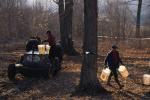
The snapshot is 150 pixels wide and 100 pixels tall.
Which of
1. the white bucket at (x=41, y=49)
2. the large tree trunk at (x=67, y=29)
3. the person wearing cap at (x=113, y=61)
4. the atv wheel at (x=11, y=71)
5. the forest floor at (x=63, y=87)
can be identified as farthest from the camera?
the large tree trunk at (x=67, y=29)

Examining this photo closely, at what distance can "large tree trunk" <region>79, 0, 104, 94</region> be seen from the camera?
16281 mm

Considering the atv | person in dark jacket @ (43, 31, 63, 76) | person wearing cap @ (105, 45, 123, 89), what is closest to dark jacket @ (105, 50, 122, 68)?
person wearing cap @ (105, 45, 123, 89)

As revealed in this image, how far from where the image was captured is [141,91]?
55.5 feet

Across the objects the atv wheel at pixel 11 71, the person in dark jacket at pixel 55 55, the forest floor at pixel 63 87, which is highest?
the person in dark jacket at pixel 55 55

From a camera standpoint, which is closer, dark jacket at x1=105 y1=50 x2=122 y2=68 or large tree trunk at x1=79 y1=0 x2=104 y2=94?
large tree trunk at x1=79 y1=0 x2=104 y2=94

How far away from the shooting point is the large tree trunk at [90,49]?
53.4ft

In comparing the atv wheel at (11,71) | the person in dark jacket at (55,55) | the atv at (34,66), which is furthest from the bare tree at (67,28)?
the atv wheel at (11,71)

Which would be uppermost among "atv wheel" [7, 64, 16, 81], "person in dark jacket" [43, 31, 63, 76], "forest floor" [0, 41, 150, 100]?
"person in dark jacket" [43, 31, 63, 76]

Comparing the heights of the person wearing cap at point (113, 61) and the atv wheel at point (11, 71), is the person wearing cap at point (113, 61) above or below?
above

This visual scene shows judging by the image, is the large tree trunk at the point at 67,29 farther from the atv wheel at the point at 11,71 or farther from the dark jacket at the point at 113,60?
Answer: the dark jacket at the point at 113,60

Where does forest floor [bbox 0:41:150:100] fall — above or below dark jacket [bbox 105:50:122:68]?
below

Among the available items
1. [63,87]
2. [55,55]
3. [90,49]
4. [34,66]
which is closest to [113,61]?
[90,49]

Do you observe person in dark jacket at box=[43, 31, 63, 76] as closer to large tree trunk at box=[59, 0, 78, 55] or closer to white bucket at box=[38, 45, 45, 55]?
white bucket at box=[38, 45, 45, 55]

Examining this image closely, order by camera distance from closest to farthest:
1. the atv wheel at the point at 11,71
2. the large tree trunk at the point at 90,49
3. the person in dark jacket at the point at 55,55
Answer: the large tree trunk at the point at 90,49, the atv wheel at the point at 11,71, the person in dark jacket at the point at 55,55
